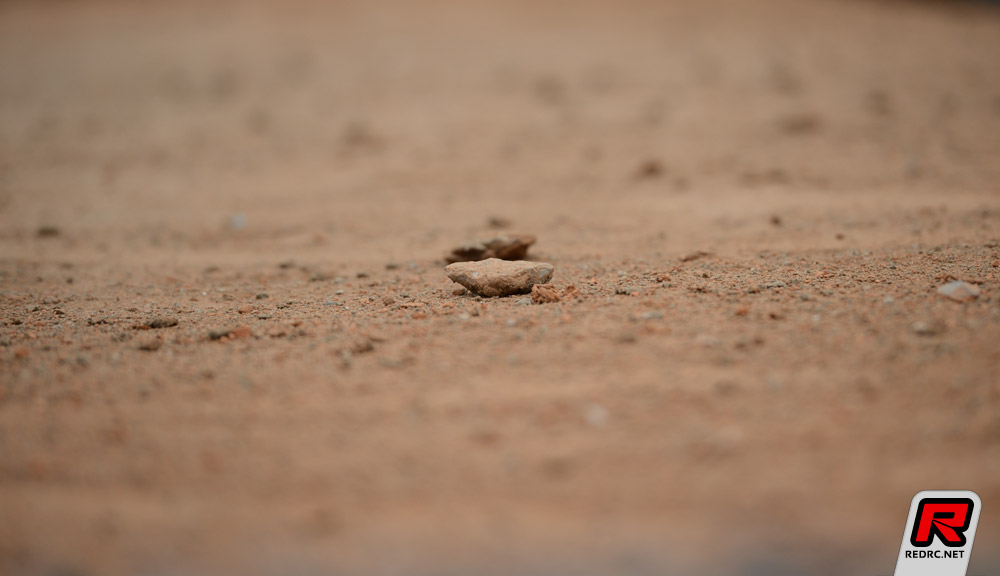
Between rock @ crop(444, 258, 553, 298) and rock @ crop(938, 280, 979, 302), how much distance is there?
2.05 metres

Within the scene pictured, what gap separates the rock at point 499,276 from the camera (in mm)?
3947

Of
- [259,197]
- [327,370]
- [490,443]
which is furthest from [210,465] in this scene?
[259,197]

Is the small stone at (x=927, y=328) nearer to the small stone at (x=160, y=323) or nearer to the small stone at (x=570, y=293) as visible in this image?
the small stone at (x=570, y=293)

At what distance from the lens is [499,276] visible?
12.9 feet

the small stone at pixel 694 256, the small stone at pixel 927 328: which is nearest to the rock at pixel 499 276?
the small stone at pixel 694 256

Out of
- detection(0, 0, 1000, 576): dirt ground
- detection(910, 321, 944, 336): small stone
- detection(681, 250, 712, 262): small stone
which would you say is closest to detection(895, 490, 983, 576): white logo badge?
detection(0, 0, 1000, 576): dirt ground

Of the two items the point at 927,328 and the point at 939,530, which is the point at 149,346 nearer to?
the point at 939,530

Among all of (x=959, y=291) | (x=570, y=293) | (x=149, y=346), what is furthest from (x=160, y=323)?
(x=959, y=291)

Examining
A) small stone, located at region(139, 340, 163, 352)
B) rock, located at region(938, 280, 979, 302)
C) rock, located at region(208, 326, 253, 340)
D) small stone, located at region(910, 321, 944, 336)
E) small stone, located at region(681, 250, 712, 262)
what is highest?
small stone, located at region(681, 250, 712, 262)

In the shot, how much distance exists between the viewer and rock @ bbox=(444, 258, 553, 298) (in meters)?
3.95

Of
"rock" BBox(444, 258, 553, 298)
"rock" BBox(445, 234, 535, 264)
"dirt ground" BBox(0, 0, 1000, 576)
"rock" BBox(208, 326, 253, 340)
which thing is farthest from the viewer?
"rock" BBox(445, 234, 535, 264)

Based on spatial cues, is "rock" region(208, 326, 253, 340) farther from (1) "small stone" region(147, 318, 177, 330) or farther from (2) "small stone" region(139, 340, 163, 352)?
(1) "small stone" region(147, 318, 177, 330)

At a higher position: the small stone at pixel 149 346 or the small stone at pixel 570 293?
the small stone at pixel 570 293

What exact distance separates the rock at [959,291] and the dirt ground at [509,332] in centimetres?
5
